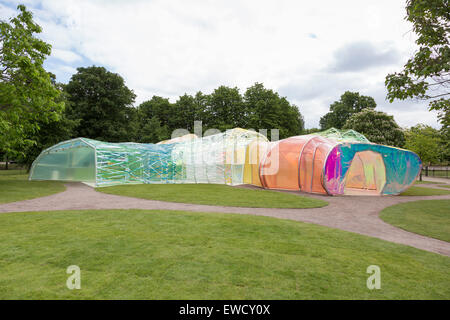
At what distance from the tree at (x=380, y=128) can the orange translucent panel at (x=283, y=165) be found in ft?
81.9

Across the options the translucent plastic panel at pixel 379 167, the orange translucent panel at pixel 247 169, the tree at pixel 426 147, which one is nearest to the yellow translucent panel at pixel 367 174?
the translucent plastic panel at pixel 379 167

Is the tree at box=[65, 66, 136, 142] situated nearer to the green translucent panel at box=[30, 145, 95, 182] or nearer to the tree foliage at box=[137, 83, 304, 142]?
the tree foliage at box=[137, 83, 304, 142]

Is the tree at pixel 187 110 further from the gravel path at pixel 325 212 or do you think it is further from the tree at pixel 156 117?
the gravel path at pixel 325 212

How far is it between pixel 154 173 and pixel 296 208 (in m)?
15.8

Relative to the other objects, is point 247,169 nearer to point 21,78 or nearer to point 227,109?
point 21,78

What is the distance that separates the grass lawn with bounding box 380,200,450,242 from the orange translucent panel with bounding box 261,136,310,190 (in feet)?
23.8

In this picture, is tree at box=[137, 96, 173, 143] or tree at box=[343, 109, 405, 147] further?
tree at box=[137, 96, 173, 143]

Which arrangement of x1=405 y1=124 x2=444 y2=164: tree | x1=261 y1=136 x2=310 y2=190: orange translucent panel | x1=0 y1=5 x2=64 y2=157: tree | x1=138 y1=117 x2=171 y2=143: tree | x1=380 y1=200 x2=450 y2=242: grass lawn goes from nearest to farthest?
x1=380 y1=200 x2=450 y2=242: grass lawn, x1=0 y1=5 x2=64 y2=157: tree, x1=261 y1=136 x2=310 y2=190: orange translucent panel, x1=405 y1=124 x2=444 y2=164: tree, x1=138 y1=117 x2=171 y2=143: tree

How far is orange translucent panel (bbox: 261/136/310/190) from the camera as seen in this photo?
62.6 feet

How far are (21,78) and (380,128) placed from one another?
42.9 meters

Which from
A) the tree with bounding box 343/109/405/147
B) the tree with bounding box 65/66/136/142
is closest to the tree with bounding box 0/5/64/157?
the tree with bounding box 65/66/136/142

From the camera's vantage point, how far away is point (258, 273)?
4617 millimetres

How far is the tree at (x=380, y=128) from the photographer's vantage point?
38.6 meters
